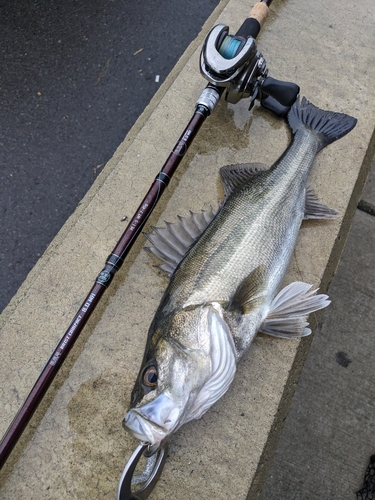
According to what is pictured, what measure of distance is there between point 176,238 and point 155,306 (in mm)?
435

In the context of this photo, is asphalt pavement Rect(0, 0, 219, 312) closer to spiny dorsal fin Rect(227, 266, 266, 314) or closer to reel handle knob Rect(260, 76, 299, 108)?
reel handle knob Rect(260, 76, 299, 108)

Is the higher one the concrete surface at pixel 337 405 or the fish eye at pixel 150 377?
the fish eye at pixel 150 377

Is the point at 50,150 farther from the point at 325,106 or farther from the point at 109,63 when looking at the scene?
the point at 325,106

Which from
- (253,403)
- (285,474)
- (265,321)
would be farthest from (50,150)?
(285,474)

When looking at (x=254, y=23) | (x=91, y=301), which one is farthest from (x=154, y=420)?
(x=254, y=23)

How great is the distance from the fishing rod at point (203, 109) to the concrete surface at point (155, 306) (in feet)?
0.99

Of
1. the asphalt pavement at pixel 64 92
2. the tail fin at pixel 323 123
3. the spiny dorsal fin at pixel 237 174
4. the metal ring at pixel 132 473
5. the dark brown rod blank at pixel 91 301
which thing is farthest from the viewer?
the asphalt pavement at pixel 64 92

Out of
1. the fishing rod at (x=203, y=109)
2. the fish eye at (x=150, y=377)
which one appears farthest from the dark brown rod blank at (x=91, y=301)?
the fish eye at (x=150, y=377)

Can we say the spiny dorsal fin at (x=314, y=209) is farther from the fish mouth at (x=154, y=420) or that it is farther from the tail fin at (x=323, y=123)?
the fish mouth at (x=154, y=420)

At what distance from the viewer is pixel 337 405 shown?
304 centimetres

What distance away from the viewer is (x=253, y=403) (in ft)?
7.94

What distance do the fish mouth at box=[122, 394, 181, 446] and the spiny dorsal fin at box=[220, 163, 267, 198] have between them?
4.44 feet

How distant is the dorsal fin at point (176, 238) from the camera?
244 cm

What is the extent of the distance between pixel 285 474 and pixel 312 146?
218cm
